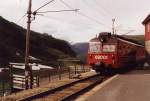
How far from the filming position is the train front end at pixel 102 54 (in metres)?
33.2

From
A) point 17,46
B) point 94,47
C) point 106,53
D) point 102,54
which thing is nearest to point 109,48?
point 106,53

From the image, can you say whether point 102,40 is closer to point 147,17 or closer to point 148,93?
point 148,93

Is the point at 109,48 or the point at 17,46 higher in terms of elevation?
the point at 17,46

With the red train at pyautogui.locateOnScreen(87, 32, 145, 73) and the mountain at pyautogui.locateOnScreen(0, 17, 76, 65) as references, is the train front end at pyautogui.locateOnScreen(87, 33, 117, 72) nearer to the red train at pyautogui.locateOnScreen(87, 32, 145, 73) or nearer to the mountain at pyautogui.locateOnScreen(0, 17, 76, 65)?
the red train at pyautogui.locateOnScreen(87, 32, 145, 73)

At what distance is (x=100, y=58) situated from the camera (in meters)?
33.7

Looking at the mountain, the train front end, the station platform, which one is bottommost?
the station platform

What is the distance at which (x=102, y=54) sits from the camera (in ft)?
110

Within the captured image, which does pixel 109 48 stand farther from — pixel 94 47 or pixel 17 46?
pixel 17 46

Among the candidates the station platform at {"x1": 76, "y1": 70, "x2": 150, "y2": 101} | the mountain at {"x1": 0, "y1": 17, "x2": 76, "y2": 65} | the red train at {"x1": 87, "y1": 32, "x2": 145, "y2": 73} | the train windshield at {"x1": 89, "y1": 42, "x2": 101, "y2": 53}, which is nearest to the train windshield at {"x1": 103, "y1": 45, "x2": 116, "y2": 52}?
the red train at {"x1": 87, "y1": 32, "x2": 145, "y2": 73}

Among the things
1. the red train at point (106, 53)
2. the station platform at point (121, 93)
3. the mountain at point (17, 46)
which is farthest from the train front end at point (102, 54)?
the mountain at point (17, 46)

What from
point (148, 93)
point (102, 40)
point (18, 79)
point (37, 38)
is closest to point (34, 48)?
point (37, 38)

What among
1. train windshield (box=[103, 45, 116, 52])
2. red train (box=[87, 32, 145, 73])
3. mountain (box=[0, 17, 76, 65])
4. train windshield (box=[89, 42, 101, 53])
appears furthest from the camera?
mountain (box=[0, 17, 76, 65])

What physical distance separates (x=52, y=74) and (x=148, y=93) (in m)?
12.7

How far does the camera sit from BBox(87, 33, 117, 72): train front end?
109ft
